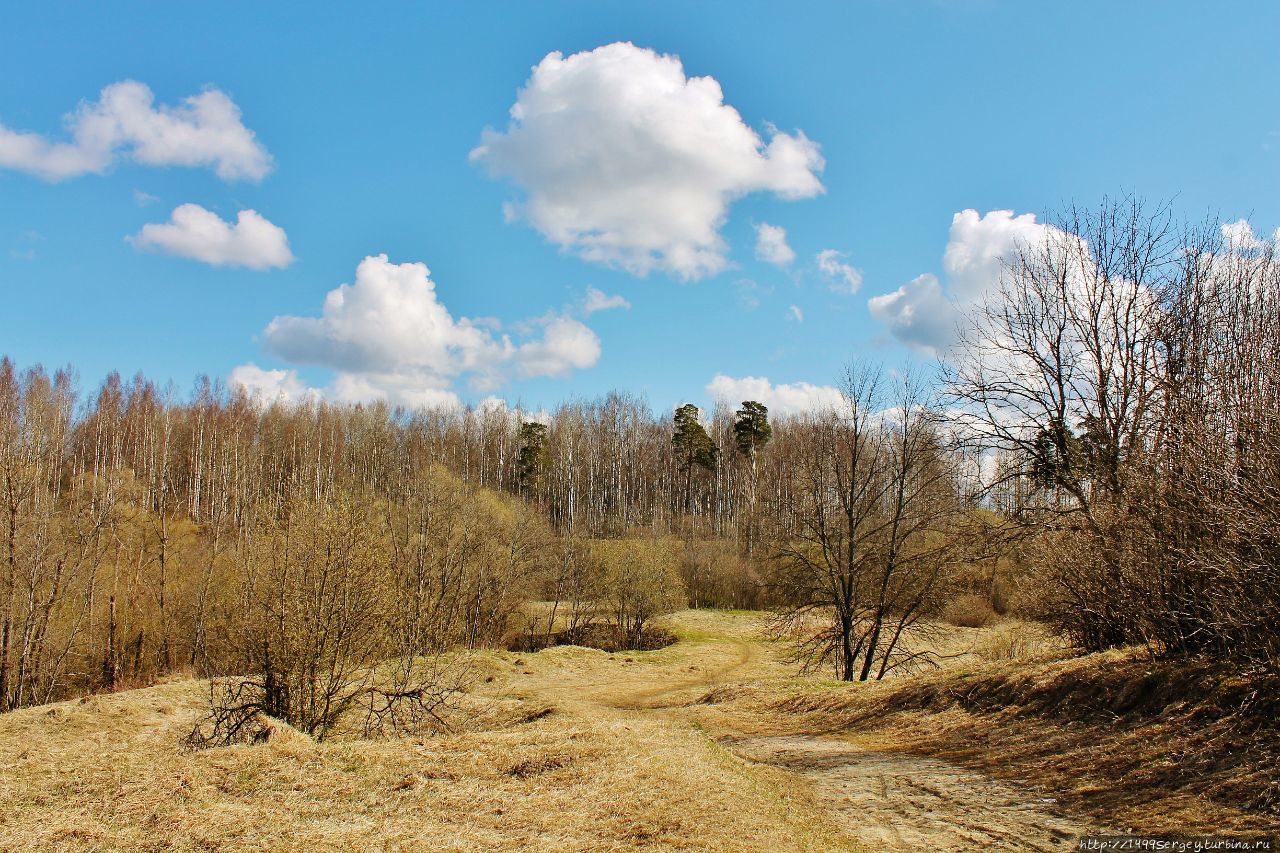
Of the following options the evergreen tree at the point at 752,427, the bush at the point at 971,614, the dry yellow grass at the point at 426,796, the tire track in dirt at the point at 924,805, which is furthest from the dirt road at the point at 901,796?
the evergreen tree at the point at 752,427

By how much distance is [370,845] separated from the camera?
5.61 meters

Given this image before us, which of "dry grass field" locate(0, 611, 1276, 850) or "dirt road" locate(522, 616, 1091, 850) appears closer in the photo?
"dry grass field" locate(0, 611, 1276, 850)

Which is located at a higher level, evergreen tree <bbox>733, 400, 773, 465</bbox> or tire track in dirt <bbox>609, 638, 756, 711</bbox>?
evergreen tree <bbox>733, 400, 773, 465</bbox>

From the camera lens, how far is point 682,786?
735cm

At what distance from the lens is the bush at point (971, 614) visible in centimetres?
3584

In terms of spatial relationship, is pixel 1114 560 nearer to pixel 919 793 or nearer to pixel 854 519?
pixel 919 793

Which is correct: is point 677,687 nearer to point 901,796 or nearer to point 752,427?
point 901,796

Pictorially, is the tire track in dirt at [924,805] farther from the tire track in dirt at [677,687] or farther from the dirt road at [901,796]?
the tire track in dirt at [677,687]

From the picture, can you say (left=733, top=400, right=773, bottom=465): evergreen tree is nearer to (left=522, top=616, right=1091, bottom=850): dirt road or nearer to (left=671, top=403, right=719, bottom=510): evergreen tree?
(left=671, top=403, right=719, bottom=510): evergreen tree

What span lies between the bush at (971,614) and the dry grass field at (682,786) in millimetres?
26689

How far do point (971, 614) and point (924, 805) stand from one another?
109 feet

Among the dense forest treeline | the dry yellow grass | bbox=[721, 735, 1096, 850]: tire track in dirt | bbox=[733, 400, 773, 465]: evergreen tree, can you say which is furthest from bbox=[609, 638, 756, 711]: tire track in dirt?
bbox=[733, 400, 773, 465]: evergreen tree

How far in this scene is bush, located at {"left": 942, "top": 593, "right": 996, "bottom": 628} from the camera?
35844 mm

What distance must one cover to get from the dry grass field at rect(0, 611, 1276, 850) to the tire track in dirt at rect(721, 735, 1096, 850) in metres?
0.03
